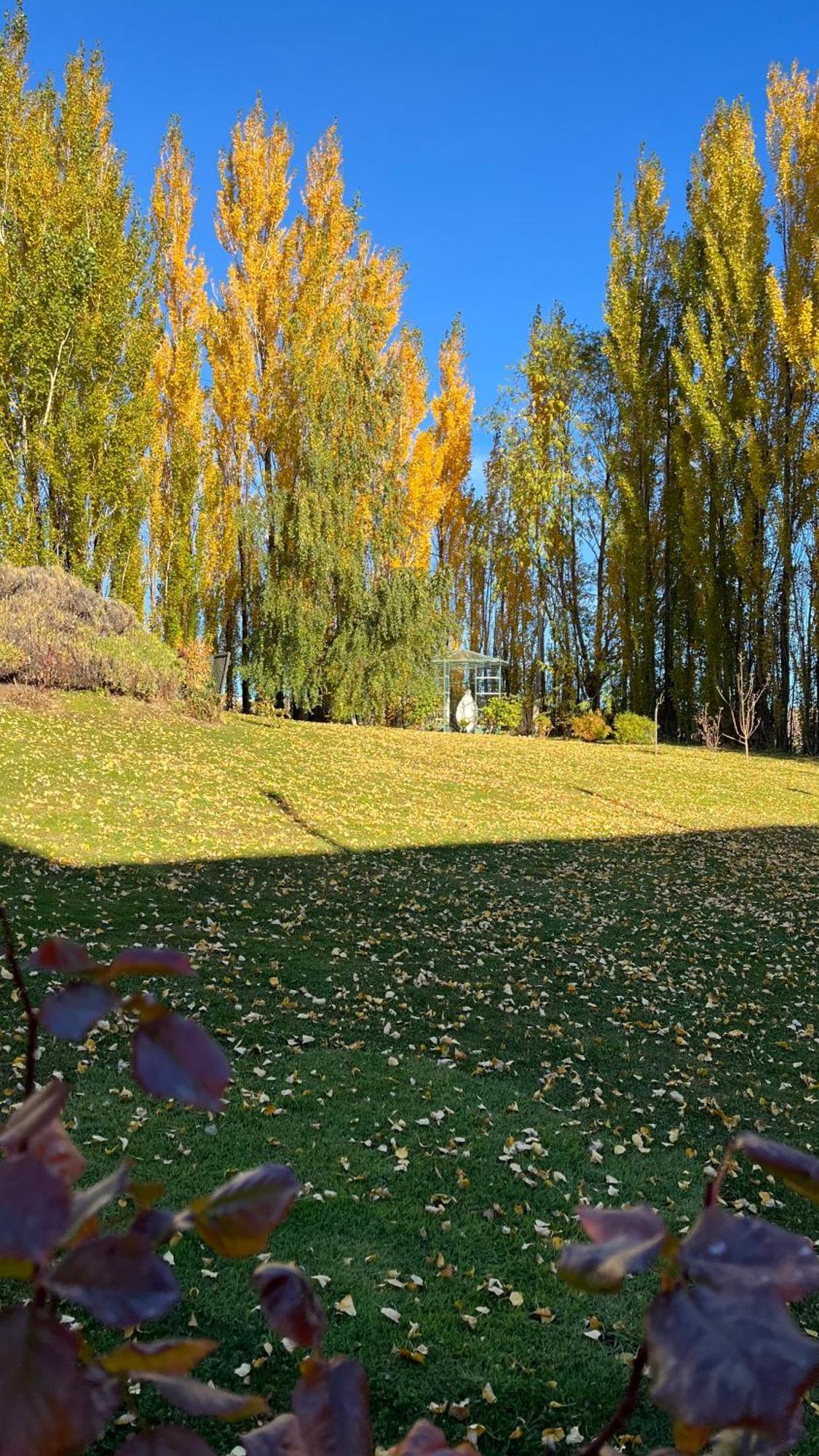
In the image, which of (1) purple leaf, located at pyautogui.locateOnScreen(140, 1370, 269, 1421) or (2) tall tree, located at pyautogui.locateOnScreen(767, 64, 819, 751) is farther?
(2) tall tree, located at pyautogui.locateOnScreen(767, 64, 819, 751)

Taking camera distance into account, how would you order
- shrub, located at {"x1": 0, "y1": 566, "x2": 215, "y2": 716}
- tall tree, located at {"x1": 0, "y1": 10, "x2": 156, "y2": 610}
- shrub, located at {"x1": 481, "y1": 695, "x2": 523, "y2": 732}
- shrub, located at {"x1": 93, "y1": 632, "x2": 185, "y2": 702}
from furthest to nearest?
shrub, located at {"x1": 481, "y1": 695, "x2": 523, "y2": 732}, tall tree, located at {"x1": 0, "y1": 10, "x2": 156, "y2": 610}, shrub, located at {"x1": 93, "y1": 632, "x2": 185, "y2": 702}, shrub, located at {"x1": 0, "y1": 566, "x2": 215, "y2": 716}

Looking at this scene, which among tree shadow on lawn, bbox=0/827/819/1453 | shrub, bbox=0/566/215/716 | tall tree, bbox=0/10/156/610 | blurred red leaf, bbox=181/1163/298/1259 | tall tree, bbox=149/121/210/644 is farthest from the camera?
tall tree, bbox=149/121/210/644

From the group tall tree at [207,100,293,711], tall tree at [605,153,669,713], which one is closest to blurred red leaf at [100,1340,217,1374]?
tall tree at [207,100,293,711]

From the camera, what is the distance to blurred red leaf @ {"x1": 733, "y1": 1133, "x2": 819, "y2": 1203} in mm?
416

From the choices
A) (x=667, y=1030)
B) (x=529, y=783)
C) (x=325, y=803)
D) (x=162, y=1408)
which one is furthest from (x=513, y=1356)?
(x=529, y=783)

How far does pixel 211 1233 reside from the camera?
1.45 feet

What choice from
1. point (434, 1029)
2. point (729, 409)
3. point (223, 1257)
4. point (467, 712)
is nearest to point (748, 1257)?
point (223, 1257)

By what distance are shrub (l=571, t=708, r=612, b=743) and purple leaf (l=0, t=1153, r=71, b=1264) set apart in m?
20.2

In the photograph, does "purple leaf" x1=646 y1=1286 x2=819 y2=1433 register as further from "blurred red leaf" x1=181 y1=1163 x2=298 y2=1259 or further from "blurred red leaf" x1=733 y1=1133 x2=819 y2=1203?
"blurred red leaf" x1=181 y1=1163 x2=298 y2=1259

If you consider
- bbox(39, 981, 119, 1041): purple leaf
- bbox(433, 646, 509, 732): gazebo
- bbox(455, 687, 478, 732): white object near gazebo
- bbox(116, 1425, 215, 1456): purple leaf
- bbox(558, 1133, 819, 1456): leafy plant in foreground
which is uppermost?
bbox(433, 646, 509, 732): gazebo

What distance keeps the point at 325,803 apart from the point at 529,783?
4033mm

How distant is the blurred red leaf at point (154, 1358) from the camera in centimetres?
43

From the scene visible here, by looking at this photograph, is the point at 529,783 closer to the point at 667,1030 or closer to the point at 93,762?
the point at 93,762

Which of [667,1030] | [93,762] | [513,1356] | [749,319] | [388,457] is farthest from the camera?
[749,319]
